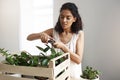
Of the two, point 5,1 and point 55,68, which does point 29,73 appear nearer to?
point 55,68

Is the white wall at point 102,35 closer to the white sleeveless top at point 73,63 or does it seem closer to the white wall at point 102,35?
the white wall at point 102,35

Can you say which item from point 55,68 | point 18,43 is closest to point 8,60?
point 55,68

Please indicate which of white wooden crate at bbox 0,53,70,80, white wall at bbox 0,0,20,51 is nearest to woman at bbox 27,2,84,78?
white wooden crate at bbox 0,53,70,80

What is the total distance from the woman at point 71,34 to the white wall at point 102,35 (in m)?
0.34

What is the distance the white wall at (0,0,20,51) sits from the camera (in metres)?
2.23

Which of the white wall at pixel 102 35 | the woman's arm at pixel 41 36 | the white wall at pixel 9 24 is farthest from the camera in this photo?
the white wall at pixel 9 24

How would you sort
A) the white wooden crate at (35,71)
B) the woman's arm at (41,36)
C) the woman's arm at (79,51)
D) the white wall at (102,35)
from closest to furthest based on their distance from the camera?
1. the white wooden crate at (35,71)
2. the woman's arm at (41,36)
3. the woman's arm at (79,51)
4. the white wall at (102,35)

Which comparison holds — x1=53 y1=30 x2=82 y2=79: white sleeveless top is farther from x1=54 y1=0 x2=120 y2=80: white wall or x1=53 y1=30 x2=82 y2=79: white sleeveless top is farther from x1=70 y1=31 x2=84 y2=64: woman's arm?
x1=54 y1=0 x2=120 y2=80: white wall

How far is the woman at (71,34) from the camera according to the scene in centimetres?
121

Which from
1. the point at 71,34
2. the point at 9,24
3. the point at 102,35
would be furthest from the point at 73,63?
the point at 9,24

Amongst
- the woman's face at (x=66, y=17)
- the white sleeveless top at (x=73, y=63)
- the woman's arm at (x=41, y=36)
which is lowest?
the white sleeveless top at (x=73, y=63)

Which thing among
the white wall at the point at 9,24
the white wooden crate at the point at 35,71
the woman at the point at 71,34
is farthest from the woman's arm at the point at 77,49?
the white wall at the point at 9,24

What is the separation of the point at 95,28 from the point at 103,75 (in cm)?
49

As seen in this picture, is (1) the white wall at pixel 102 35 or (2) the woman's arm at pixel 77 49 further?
(1) the white wall at pixel 102 35
